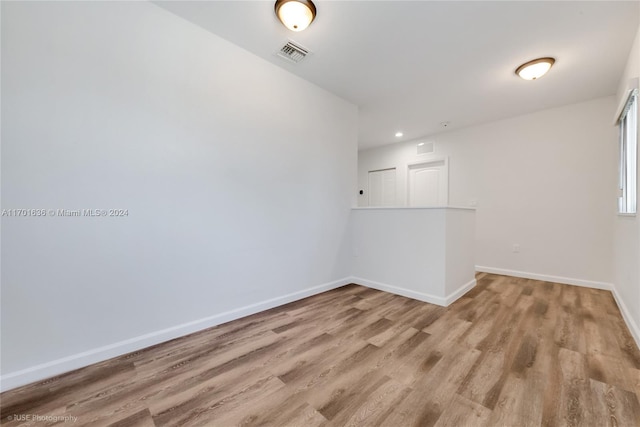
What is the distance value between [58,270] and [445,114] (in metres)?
4.78

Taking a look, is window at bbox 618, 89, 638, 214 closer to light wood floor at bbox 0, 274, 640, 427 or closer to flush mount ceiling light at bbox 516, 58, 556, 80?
flush mount ceiling light at bbox 516, 58, 556, 80

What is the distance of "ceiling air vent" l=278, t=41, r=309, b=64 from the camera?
2.35m

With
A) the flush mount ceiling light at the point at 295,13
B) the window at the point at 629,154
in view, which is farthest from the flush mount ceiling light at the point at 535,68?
the flush mount ceiling light at the point at 295,13

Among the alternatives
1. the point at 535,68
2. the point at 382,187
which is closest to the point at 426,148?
the point at 382,187

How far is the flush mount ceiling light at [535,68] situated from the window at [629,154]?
71 centimetres

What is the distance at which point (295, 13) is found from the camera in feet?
6.15

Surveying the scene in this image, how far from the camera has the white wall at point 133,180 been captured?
4.83 ft

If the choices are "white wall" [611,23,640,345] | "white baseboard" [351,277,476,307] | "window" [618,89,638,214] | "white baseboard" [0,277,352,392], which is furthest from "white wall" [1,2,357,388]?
"window" [618,89,638,214]

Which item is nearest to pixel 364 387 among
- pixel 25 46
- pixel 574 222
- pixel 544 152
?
pixel 25 46

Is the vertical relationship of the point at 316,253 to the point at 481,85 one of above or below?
below

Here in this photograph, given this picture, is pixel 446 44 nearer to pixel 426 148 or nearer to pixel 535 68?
pixel 535 68

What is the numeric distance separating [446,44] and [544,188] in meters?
2.81

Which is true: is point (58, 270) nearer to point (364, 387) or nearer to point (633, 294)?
point (364, 387)

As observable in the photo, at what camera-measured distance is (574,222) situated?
3.42 meters
